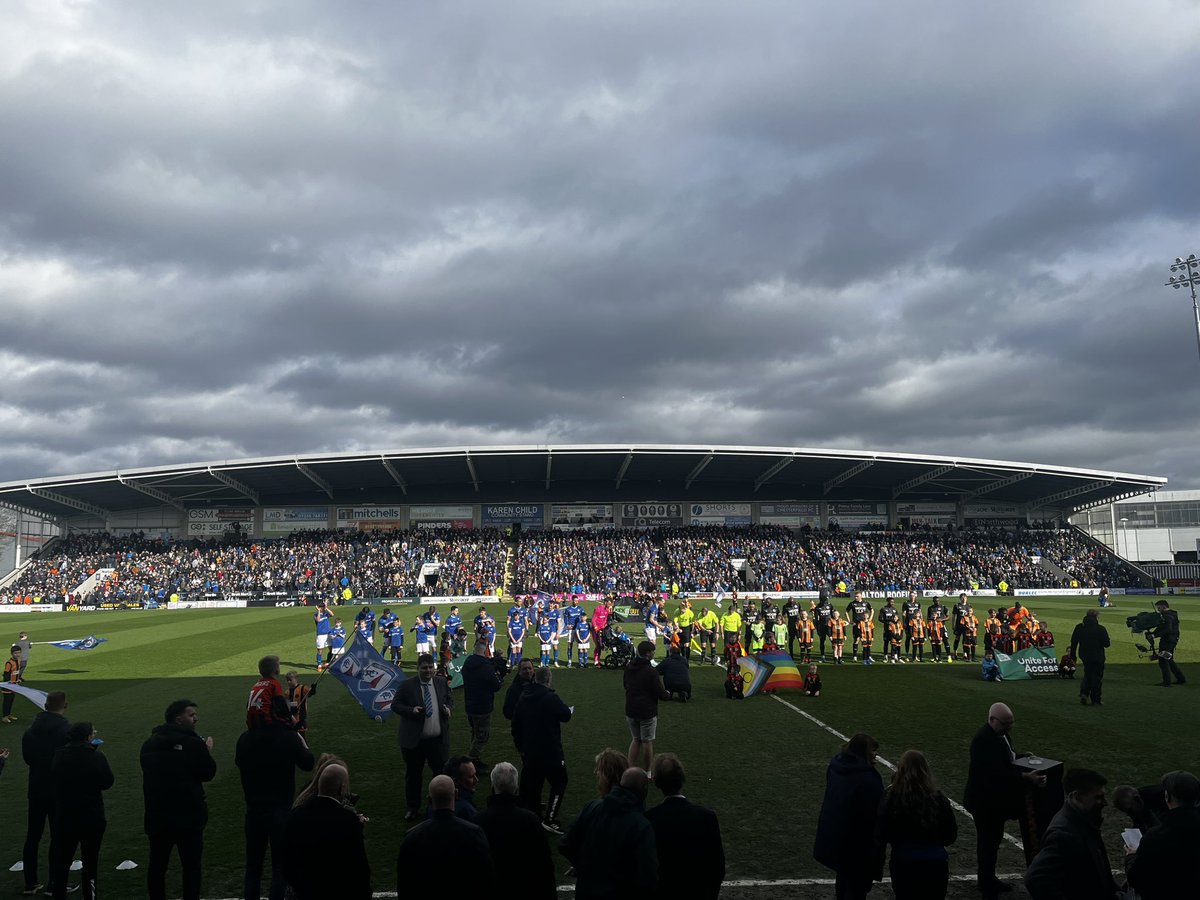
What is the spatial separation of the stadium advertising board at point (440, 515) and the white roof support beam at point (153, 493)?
772 inches

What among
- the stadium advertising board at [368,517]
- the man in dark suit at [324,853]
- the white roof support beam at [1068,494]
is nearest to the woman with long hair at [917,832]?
the man in dark suit at [324,853]

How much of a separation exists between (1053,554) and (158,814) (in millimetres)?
69398

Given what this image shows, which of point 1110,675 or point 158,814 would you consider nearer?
point 158,814

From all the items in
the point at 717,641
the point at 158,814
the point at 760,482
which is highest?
the point at 760,482

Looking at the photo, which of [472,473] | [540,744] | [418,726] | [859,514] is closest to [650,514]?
[472,473]

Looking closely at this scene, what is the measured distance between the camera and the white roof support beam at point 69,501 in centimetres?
6106

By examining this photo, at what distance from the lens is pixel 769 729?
44.5 feet

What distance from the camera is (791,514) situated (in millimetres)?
69188

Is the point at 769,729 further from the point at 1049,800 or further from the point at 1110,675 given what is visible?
the point at 1110,675

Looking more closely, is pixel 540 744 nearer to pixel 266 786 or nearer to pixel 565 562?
pixel 266 786

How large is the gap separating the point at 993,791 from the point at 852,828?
5.92 ft

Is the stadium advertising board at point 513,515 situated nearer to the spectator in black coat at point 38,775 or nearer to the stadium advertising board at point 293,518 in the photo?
the stadium advertising board at point 293,518

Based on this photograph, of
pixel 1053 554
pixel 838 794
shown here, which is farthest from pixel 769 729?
pixel 1053 554

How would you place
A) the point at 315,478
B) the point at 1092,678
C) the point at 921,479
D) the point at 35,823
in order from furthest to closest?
1. the point at 921,479
2. the point at 315,478
3. the point at 1092,678
4. the point at 35,823
